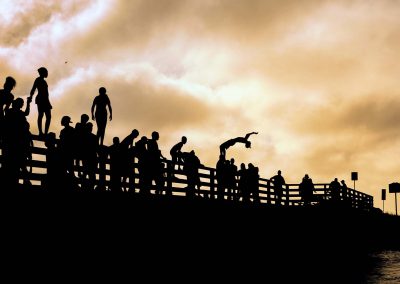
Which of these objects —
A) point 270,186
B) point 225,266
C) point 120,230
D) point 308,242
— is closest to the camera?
point 120,230

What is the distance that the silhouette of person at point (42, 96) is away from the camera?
1133 cm

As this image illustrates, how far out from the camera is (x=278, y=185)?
23.8 m

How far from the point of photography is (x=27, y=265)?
30.2ft

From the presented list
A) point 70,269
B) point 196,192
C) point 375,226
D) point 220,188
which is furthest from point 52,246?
point 375,226

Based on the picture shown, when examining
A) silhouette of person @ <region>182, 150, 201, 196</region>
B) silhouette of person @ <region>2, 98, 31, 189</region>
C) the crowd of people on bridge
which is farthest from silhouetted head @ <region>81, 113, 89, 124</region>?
silhouette of person @ <region>182, 150, 201, 196</region>

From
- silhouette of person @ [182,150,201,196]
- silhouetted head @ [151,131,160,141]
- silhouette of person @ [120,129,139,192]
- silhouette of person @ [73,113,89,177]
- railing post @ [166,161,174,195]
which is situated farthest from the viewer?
silhouette of person @ [182,150,201,196]

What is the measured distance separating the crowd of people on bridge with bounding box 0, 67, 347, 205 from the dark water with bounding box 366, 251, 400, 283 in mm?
5379

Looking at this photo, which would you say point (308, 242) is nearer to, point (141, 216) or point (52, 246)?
point (141, 216)

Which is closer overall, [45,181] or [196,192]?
[45,181]

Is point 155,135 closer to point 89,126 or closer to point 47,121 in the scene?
point 89,126

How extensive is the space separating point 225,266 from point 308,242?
8.00 meters

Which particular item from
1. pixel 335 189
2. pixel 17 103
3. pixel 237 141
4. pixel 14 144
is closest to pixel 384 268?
pixel 237 141

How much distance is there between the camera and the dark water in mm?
12508

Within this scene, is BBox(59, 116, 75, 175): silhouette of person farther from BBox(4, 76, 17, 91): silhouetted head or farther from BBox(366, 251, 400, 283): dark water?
BBox(366, 251, 400, 283): dark water
